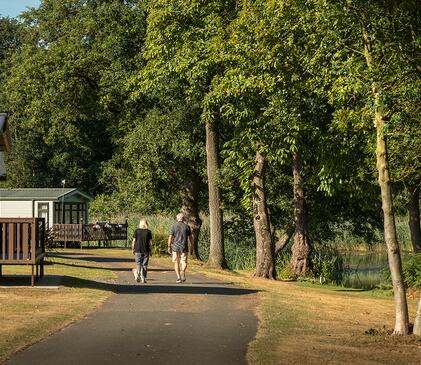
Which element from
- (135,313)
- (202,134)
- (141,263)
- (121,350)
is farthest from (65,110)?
(121,350)

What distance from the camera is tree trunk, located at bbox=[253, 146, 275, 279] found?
96.7ft

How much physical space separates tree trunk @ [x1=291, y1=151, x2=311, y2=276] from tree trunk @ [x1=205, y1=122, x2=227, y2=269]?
2897mm

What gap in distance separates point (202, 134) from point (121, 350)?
26.4 metres

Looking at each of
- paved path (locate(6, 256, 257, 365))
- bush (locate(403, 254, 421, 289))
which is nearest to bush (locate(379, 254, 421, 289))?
bush (locate(403, 254, 421, 289))

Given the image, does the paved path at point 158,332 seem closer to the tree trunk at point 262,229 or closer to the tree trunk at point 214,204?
the tree trunk at point 262,229

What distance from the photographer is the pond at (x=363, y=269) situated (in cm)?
3309

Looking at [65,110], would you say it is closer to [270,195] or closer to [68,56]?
[68,56]

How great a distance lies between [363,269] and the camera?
38906 mm

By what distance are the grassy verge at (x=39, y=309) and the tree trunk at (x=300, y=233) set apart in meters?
11.4

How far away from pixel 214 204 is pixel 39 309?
1890 cm

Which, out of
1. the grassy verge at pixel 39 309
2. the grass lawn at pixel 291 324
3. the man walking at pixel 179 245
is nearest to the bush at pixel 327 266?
the man walking at pixel 179 245

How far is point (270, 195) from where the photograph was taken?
116 ft

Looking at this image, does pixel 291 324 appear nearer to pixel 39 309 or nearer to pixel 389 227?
pixel 389 227

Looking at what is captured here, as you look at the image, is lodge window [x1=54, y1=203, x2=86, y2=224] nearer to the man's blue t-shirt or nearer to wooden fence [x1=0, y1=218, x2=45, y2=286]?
the man's blue t-shirt
